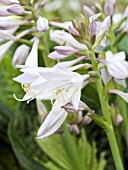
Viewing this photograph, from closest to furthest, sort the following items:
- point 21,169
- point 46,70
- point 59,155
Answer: point 46,70, point 59,155, point 21,169

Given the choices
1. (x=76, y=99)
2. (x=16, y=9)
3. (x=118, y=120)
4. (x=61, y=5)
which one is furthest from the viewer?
(x=61, y=5)

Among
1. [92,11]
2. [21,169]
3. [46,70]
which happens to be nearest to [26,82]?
[46,70]

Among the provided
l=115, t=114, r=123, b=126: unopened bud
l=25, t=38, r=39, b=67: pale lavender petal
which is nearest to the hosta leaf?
l=115, t=114, r=123, b=126: unopened bud

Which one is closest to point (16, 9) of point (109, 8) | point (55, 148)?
point (109, 8)

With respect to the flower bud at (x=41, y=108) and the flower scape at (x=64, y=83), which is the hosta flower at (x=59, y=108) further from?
the flower bud at (x=41, y=108)

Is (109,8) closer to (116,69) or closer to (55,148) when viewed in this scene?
(116,69)

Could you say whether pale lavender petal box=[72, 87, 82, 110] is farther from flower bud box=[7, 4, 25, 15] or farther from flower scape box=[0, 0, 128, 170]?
flower bud box=[7, 4, 25, 15]

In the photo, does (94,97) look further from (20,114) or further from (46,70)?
(46,70)

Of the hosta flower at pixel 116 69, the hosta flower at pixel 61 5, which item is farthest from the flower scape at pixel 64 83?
the hosta flower at pixel 61 5
